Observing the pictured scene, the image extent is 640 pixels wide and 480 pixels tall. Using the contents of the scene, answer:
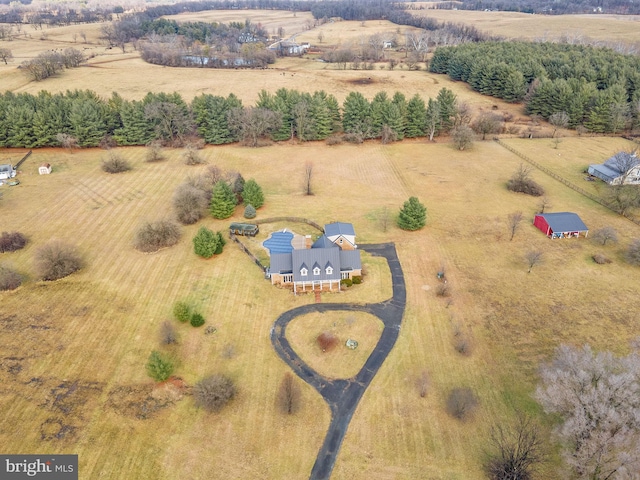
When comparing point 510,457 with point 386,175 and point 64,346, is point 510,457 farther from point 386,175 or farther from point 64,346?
point 386,175

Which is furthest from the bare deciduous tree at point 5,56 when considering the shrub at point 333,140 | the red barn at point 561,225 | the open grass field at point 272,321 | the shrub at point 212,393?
the red barn at point 561,225

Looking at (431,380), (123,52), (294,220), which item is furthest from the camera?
(123,52)

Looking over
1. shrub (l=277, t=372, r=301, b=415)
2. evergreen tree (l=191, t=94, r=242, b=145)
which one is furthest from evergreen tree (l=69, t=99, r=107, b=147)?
shrub (l=277, t=372, r=301, b=415)

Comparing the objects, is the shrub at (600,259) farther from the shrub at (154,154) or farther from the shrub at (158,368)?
the shrub at (154,154)

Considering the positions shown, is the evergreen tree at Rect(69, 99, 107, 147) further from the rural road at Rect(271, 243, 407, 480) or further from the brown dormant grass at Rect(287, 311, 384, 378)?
the brown dormant grass at Rect(287, 311, 384, 378)

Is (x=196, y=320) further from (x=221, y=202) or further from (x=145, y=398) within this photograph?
(x=221, y=202)

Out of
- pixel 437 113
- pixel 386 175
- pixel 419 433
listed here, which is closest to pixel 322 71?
pixel 437 113
